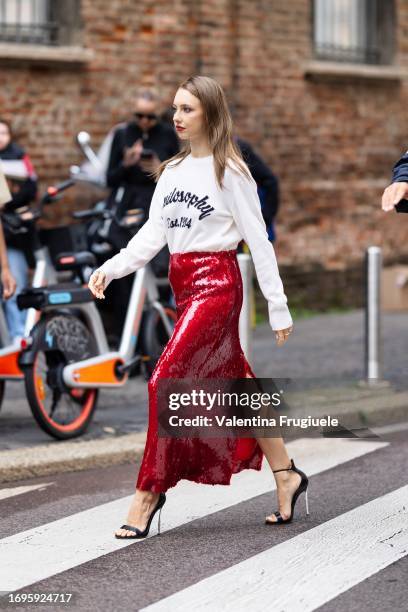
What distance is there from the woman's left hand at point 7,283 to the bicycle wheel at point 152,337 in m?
1.17

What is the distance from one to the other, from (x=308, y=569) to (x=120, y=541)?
88cm

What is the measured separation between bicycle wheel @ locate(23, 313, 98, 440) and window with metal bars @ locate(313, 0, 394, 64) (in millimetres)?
Answer: 7841

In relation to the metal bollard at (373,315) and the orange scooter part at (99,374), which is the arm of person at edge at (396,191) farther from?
the metal bollard at (373,315)

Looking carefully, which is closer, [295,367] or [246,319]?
[246,319]

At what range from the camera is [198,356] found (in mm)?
5594

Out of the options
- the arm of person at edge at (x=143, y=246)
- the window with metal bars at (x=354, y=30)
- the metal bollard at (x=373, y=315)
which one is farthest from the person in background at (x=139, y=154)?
the window with metal bars at (x=354, y=30)

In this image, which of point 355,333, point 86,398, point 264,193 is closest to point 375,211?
point 355,333

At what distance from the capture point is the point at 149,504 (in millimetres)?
5613

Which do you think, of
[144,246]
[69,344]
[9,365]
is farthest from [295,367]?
[144,246]

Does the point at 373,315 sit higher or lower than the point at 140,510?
lower

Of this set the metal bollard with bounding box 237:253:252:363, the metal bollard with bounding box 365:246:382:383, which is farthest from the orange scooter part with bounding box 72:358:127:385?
the metal bollard with bounding box 365:246:382:383

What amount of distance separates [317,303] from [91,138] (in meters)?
3.69

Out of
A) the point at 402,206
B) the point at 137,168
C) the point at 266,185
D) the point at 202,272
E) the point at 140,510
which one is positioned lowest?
the point at 140,510

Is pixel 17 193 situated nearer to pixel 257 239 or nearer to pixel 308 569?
pixel 257 239
